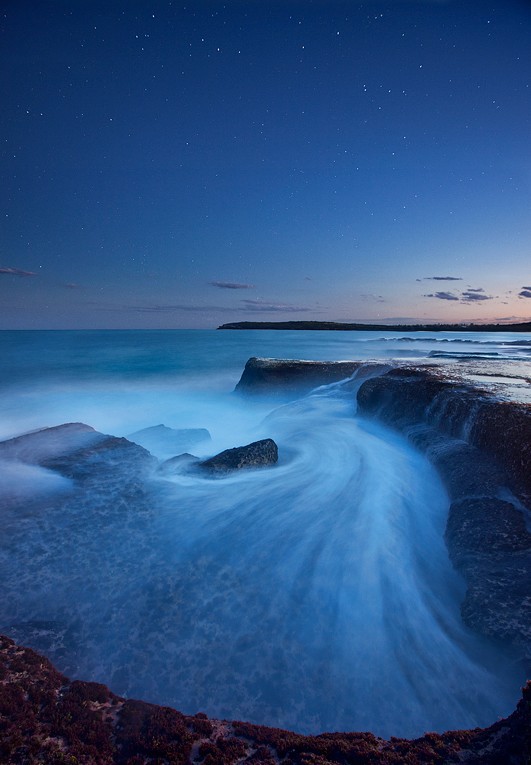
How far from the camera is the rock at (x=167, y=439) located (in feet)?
33.5

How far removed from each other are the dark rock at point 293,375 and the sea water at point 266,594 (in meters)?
9.06

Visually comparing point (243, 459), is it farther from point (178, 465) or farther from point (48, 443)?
point (48, 443)

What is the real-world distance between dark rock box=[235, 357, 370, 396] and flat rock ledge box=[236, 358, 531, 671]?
6164 mm

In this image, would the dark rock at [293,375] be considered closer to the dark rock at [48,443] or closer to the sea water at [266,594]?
the sea water at [266,594]

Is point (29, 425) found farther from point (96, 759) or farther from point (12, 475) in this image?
point (96, 759)

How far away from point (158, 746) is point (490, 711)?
9.54ft

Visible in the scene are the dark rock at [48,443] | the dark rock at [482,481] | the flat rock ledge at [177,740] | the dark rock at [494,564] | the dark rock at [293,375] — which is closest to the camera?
the flat rock ledge at [177,740]

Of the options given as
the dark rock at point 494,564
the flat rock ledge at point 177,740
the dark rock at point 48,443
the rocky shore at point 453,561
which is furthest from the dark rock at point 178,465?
the dark rock at point 494,564

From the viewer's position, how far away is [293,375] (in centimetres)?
1803

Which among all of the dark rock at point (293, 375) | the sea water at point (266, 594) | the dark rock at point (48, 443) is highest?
the dark rock at point (293, 375)

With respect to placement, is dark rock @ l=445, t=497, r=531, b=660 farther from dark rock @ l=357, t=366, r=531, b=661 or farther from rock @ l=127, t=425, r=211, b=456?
rock @ l=127, t=425, r=211, b=456

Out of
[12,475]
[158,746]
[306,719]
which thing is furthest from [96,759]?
[12,475]

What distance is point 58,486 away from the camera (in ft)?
21.7

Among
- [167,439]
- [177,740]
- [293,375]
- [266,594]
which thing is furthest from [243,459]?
[293,375]
